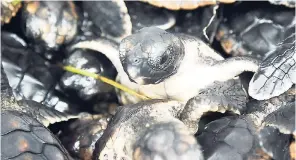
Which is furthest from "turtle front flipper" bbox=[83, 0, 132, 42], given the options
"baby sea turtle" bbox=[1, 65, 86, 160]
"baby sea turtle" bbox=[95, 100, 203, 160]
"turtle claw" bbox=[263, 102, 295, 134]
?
"turtle claw" bbox=[263, 102, 295, 134]

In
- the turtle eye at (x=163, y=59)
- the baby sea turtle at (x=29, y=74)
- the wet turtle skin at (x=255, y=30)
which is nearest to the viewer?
the turtle eye at (x=163, y=59)

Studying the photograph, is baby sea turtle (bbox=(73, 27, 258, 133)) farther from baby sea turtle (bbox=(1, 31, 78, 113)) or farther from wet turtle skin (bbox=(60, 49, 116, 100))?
baby sea turtle (bbox=(1, 31, 78, 113))

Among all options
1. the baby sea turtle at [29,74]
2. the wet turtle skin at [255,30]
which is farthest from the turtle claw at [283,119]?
the baby sea turtle at [29,74]

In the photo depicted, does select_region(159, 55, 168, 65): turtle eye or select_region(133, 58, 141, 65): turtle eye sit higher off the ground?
select_region(133, 58, 141, 65): turtle eye

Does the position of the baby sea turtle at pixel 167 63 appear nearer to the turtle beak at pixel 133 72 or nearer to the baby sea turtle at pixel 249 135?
the turtle beak at pixel 133 72

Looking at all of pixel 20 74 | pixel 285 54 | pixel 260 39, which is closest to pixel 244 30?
pixel 260 39

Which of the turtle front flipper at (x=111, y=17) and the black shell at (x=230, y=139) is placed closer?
the black shell at (x=230, y=139)

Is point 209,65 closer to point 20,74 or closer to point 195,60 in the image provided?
point 195,60
